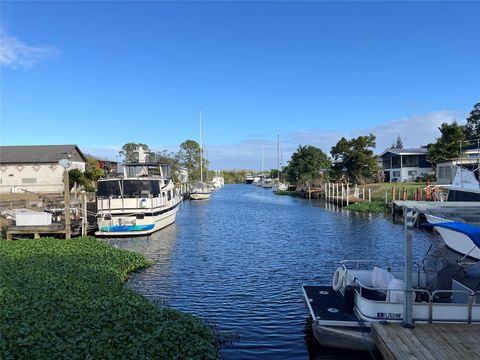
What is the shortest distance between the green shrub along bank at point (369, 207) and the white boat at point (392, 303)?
35597 millimetres

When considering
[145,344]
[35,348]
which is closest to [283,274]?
[145,344]

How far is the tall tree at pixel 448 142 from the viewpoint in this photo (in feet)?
172

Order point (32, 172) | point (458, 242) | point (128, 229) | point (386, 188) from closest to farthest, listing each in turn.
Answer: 1. point (458, 242)
2. point (128, 229)
3. point (32, 172)
4. point (386, 188)

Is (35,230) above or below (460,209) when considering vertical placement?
below

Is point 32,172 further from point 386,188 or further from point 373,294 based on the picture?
point 373,294

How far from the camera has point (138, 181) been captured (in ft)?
103

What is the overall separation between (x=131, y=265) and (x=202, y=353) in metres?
10.9

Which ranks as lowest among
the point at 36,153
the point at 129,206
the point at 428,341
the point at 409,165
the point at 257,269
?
the point at 257,269

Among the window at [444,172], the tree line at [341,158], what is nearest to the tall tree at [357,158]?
the tree line at [341,158]

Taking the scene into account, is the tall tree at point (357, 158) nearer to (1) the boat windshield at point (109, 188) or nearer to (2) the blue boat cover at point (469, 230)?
(1) the boat windshield at point (109, 188)

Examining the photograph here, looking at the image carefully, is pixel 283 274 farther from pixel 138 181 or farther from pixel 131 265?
pixel 138 181

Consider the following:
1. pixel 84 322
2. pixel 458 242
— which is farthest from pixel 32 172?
pixel 84 322

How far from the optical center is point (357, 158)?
68.6m

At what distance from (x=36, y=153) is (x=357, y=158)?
4785 centimetres
